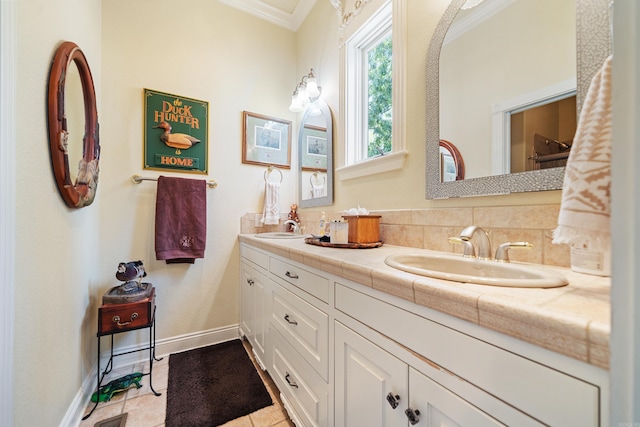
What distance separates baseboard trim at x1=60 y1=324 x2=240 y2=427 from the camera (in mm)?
1183

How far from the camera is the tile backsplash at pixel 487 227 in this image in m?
0.77

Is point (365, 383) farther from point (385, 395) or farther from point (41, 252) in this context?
point (41, 252)

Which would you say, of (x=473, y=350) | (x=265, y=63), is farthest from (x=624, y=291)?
(x=265, y=63)

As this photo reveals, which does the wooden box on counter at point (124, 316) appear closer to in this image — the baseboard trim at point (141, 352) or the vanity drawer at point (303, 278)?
the baseboard trim at point (141, 352)

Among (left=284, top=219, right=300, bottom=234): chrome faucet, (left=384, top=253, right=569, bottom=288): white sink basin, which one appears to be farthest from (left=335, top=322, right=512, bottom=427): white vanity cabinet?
(left=284, top=219, right=300, bottom=234): chrome faucet

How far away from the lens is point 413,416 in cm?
59

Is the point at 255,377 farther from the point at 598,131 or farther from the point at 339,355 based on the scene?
the point at 598,131

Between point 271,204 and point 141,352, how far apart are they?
1426 millimetres

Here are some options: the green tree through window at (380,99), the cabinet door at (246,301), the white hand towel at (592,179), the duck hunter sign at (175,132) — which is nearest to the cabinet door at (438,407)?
the white hand towel at (592,179)

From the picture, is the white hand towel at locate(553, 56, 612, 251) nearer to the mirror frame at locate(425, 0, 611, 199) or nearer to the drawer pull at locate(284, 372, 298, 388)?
the mirror frame at locate(425, 0, 611, 199)

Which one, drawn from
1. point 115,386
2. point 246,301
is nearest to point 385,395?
point 246,301

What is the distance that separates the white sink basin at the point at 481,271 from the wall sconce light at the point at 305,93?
161cm

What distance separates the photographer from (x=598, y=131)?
0.46 m

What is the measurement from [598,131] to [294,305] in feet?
3.66
